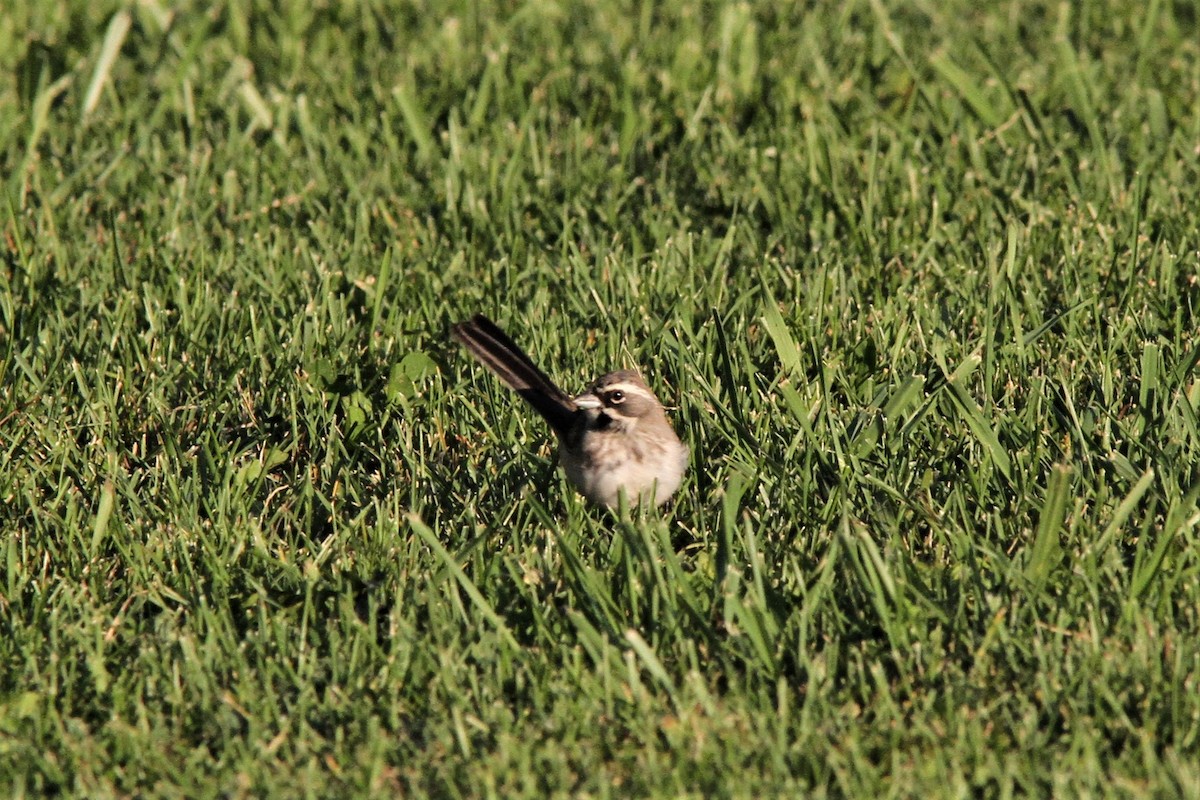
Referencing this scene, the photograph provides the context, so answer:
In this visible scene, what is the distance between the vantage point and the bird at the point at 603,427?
191 inches

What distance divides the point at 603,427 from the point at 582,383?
2.87ft

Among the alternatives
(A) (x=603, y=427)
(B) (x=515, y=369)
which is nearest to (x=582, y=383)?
(B) (x=515, y=369)

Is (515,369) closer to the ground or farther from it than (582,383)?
farther from it

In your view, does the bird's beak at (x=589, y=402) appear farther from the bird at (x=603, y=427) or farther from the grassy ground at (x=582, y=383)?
the grassy ground at (x=582, y=383)

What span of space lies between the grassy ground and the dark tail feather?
0.81 feet

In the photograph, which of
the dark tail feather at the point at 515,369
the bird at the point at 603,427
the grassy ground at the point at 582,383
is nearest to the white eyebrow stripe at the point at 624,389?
the bird at the point at 603,427

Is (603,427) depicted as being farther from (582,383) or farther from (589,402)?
(582,383)

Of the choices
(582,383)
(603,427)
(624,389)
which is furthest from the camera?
(582,383)

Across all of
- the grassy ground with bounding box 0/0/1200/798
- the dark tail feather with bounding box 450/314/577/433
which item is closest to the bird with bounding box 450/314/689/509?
the dark tail feather with bounding box 450/314/577/433

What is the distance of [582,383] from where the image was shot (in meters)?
5.80

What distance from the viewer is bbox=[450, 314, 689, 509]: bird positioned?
485 cm

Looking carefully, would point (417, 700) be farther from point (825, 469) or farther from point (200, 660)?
point (825, 469)

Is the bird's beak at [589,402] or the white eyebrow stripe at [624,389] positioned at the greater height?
the white eyebrow stripe at [624,389]

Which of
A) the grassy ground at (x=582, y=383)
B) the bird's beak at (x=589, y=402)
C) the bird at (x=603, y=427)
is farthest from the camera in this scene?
the bird's beak at (x=589, y=402)
